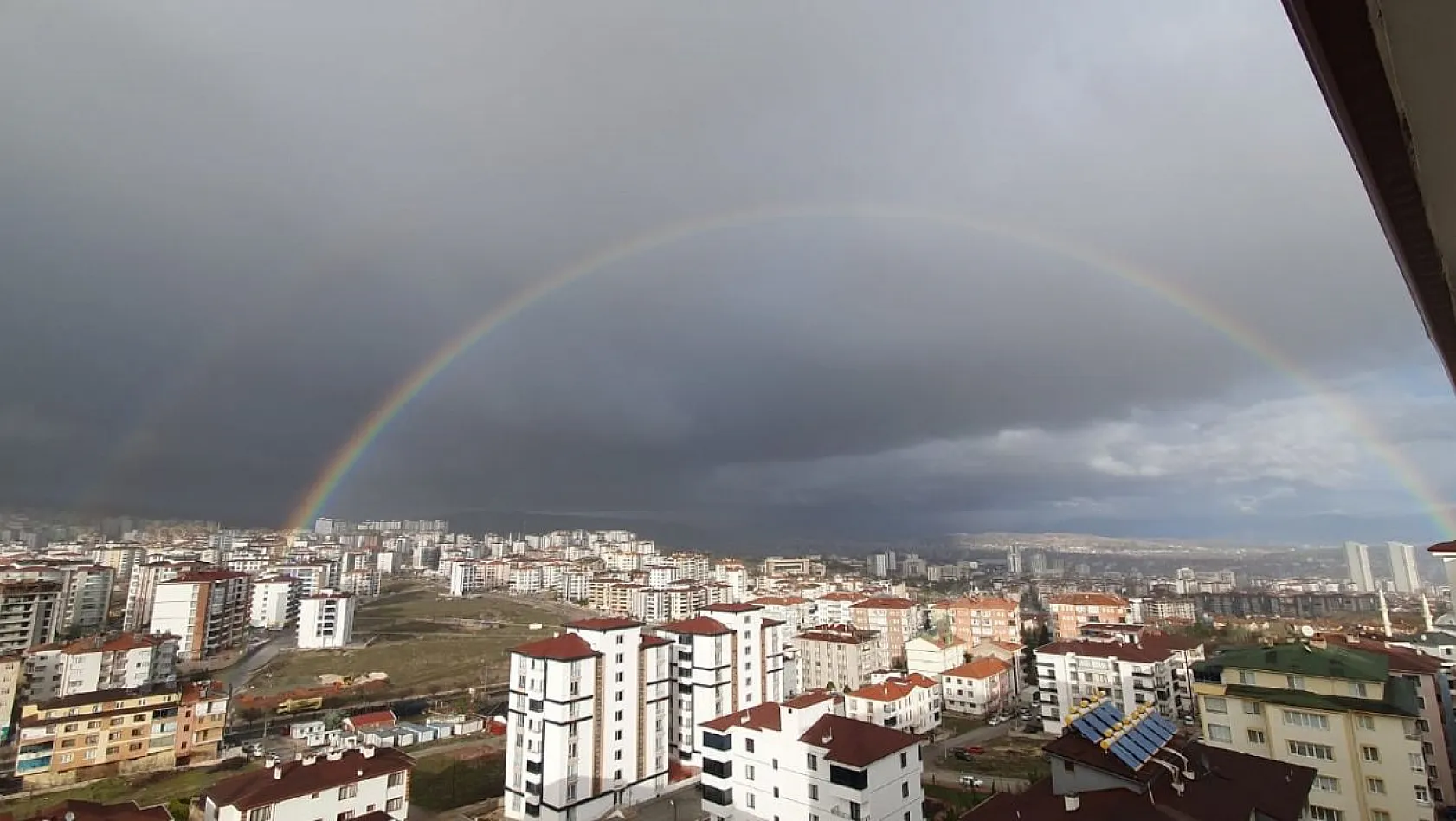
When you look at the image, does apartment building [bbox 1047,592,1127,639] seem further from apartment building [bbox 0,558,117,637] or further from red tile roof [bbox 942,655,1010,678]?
apartment building [bbox 0,558,117,637]

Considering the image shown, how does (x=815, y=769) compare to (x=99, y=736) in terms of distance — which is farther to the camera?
(x=99, y=736)

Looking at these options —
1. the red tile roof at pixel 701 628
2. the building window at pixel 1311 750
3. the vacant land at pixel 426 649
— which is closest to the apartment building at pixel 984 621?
the red tile roof at pixel 701 628

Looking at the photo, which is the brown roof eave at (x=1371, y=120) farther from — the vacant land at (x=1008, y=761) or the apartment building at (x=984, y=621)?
the apartment building at (x=984, y=621)

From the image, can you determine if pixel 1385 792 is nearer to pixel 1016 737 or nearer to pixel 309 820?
pixel 1016 737

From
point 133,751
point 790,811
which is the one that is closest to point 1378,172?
point 790,811

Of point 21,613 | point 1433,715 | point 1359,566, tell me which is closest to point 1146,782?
point 1433,715

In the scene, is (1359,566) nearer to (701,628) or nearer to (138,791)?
(701,628)

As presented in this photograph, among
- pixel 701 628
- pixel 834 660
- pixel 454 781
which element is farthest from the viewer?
pixel 834 660
